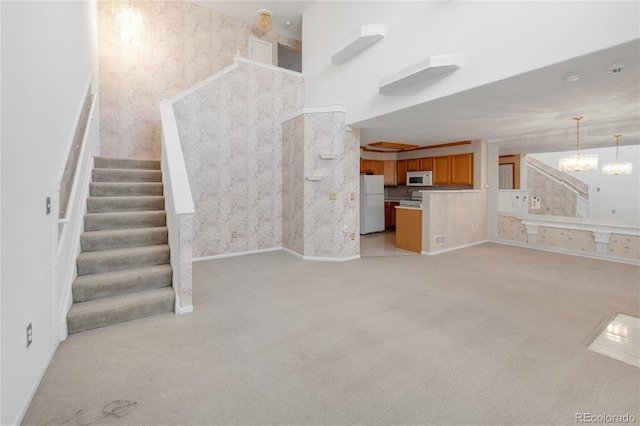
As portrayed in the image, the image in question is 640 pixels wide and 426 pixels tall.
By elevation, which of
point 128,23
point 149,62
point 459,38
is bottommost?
point 459,38

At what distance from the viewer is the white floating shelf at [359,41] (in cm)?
407

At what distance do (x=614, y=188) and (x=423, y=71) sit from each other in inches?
405

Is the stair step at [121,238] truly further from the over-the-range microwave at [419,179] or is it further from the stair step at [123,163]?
the over-the-range microwave at [419,179]

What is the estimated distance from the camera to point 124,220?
3.50 meters

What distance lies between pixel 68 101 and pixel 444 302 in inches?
169

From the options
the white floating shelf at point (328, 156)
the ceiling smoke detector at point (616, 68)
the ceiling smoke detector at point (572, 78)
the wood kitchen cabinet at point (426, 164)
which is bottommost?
the white floating shelf at point (328, 156)

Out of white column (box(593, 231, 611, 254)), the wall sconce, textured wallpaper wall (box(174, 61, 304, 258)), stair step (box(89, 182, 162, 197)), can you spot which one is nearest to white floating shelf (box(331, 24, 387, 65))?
textured wallpaper wall (box(174, 61, 304, 258))

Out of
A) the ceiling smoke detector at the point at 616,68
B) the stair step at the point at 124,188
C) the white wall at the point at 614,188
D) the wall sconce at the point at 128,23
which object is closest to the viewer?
the ceiling smoke detector at the point at 616,68

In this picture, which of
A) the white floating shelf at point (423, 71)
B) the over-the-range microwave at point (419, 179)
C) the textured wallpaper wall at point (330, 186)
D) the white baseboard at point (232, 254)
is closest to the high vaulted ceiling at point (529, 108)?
the white floating shelf at point (423, 71)

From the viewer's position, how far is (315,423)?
63.6 inches

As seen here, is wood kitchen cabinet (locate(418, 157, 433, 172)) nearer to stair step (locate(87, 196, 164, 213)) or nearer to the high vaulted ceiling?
the high vaulted ceiling

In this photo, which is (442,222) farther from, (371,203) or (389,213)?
(389,213)

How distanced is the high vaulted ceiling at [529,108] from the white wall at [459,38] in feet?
0.35

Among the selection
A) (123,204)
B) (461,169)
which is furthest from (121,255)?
(461,169)
